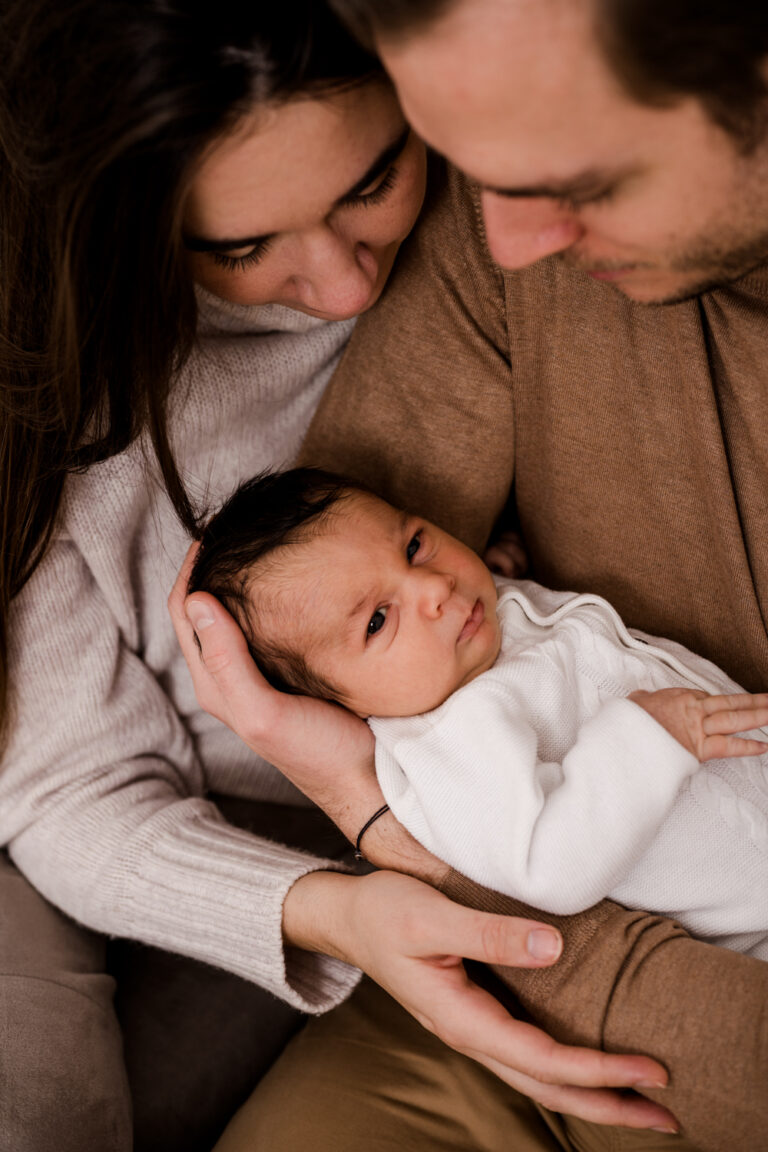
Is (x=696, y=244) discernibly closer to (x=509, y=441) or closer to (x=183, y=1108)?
(x=509, y=441)

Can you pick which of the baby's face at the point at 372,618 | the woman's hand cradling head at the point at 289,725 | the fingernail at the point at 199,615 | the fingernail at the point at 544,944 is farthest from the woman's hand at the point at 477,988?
the fingernail at the point at 199,615

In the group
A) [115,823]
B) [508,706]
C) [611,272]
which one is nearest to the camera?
[611,272]

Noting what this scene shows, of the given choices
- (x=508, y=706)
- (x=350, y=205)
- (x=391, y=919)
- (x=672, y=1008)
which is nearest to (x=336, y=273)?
(x=350, y=205)

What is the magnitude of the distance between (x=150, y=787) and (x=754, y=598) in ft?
3.34

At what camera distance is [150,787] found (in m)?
1.60

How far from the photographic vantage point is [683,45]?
787mm

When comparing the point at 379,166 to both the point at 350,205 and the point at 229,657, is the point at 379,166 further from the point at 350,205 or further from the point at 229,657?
the point at 229,657

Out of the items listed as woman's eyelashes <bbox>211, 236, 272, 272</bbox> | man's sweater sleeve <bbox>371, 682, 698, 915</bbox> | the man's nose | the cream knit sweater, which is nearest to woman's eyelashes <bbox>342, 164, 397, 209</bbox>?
woman's eyelashes <bbox>211, 236, 272, 272</bbox>

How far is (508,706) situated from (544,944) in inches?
12.5

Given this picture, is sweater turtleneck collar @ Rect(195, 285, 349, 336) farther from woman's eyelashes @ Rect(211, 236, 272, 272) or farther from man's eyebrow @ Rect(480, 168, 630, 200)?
man's eyebrow @ Rect(480, 168, 630, 200)

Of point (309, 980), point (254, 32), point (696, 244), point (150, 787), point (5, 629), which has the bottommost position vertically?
point (309, 980)

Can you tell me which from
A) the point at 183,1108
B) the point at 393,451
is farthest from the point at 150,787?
the point at 393,451

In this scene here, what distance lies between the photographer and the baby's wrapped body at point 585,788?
3.64 feet

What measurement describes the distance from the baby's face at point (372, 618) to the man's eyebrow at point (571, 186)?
0.54 m
